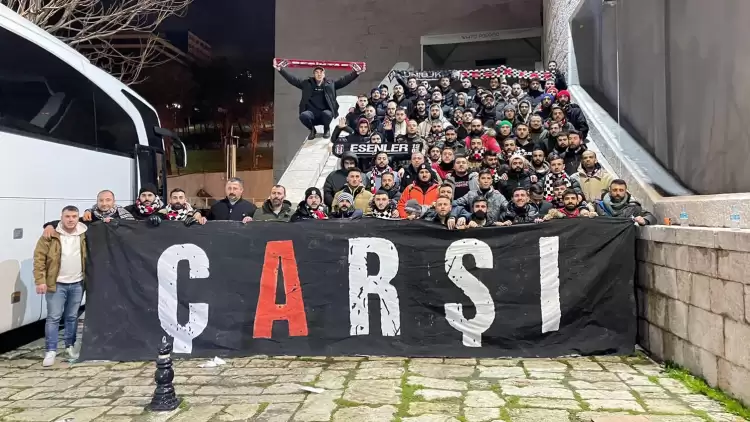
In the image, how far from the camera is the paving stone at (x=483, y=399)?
439 cm

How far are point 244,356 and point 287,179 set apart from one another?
5.96m

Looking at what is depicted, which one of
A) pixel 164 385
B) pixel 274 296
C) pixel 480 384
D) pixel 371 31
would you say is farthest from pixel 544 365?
pixel 371 31

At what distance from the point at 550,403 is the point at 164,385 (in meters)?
3.17

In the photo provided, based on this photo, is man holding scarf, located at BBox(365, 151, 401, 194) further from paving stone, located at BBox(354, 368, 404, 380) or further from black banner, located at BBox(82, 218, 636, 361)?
paving stone, located at BBox(354, 368, 404, 380)

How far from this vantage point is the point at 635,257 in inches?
236

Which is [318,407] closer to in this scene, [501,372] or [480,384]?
[480,384]

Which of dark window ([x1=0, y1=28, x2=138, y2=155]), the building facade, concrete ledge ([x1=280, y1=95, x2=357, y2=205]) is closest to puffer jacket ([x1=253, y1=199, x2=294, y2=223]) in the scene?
dark window ([x1=0, y1=28, x2=138, y2=155])

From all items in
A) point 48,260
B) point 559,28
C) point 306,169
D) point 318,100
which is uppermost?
point 559,28

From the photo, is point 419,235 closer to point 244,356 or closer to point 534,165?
point 244,356

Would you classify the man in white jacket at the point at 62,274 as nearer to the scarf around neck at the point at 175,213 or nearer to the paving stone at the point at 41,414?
the scarf around neck at the point at 175,213

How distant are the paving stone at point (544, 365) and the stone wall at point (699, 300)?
41.2 inches

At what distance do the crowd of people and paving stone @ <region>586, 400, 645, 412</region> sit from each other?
2.16 m

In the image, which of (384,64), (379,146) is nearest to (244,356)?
(379,146)

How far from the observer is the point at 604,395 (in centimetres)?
457
